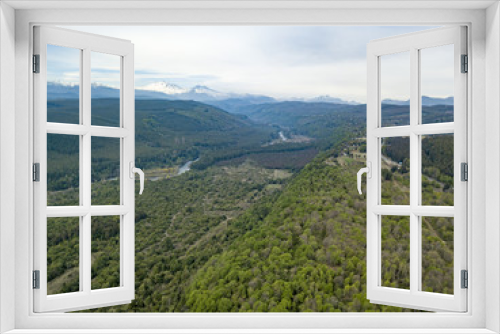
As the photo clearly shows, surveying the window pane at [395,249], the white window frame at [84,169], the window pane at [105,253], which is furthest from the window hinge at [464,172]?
the window pane at [105,253]

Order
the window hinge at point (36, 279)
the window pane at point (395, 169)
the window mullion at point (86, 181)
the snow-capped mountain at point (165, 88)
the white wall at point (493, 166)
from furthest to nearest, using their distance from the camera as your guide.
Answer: the snow-capped mountain at point (165, 88) → the window pane at point (395, 169) → the window mullion at point (86, 181) → the window hinge at point (36, 279) → the white wall at point (493, 166)

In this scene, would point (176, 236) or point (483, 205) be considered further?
point (176, 236)

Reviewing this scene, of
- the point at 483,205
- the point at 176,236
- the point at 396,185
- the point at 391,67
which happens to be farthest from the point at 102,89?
the point at 483,205

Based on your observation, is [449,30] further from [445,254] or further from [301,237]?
[301,237]

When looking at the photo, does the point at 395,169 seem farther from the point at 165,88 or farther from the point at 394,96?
the point at 165,88

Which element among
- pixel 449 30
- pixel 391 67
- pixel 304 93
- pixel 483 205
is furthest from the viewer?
pixel 304 93

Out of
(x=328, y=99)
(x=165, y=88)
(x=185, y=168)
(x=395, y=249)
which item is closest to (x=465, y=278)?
(x=395, y=249)

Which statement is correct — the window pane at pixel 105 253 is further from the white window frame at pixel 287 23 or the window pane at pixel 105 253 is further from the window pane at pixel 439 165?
the window pane at pixel 439 165
